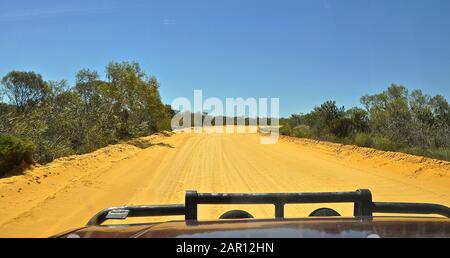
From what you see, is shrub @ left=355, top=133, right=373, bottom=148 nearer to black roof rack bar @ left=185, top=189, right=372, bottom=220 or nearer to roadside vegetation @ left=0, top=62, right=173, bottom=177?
roadside vegetation @ left=0, top=62, right=173, bottom=177

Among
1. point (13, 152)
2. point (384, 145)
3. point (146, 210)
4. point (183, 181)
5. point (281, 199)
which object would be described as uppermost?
point (281, 199)

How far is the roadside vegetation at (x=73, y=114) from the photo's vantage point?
16047 millimetres

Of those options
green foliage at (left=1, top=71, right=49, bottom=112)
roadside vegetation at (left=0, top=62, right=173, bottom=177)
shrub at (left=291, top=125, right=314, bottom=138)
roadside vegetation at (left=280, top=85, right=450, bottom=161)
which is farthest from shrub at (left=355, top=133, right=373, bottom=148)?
green foliage at (left=1, top=71, right=49, bottom=112)

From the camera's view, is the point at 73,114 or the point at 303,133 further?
the point at 303,133

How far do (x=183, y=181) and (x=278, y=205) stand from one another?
10088mm

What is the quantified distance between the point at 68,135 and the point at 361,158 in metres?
13.1

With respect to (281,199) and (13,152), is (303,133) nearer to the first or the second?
(13,152)

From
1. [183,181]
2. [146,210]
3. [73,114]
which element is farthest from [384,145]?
[146,210]

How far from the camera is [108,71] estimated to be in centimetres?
3497

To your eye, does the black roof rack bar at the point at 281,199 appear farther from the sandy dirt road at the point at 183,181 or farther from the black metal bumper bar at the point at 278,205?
the sandy dirt road at the point at 183,181

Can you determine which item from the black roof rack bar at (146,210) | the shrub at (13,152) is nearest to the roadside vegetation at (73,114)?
the shrub at (13,152)

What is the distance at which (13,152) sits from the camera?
13.8 meters
